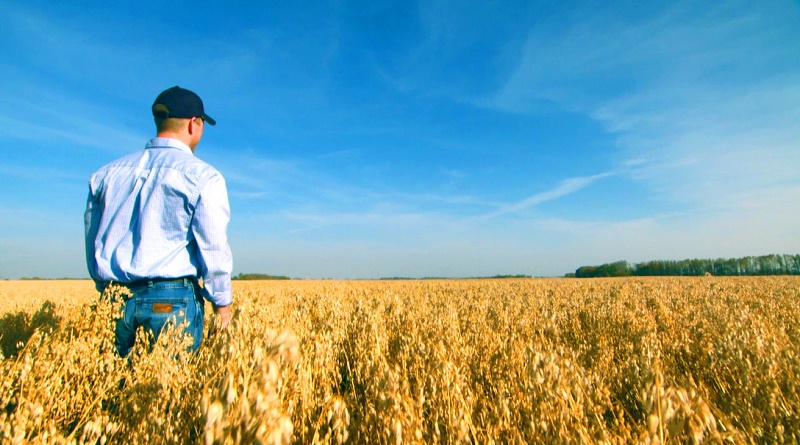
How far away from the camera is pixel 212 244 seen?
2.88 meters

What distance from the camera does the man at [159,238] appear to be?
2.69 metres

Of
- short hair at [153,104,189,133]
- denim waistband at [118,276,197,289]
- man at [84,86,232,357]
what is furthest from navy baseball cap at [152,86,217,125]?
denim waistband at [118,276,197,289]

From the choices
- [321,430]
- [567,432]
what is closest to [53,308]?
[321,430]

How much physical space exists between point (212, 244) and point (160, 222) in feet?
1.32

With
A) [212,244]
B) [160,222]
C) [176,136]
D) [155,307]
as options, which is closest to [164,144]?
[176,136]

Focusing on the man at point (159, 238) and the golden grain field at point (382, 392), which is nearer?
the golden grain field at point (382, 392)

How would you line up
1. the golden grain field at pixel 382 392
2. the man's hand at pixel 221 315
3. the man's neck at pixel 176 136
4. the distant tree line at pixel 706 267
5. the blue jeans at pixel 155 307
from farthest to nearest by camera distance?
the distant tree line at pixel 706 267 → the man's neck at pixel 176 136 → the man's hand at pixel 221 315 → the blue jeans at pixel 155 307 → the golden grain field at pixel 382 392

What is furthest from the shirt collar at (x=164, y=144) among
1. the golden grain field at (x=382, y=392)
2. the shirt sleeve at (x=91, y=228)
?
the golden grain field at (x=382, y=392)

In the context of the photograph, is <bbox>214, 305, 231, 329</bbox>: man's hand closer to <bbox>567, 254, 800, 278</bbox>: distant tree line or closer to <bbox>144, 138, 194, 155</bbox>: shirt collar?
<bbox>144, 138, 194, 155</bbox>: shirt collar

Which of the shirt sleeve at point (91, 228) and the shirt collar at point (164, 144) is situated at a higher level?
the shirt collar at point (164, 144)

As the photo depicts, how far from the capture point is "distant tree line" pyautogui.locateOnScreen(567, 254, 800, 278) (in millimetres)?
55891

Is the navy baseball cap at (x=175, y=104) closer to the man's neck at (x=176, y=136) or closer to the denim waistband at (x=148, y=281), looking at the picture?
the man's neck at (x=176, y=136)

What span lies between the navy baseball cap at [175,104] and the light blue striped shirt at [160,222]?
422 mm

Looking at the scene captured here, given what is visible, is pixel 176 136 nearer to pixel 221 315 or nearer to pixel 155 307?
pixel 155 307
